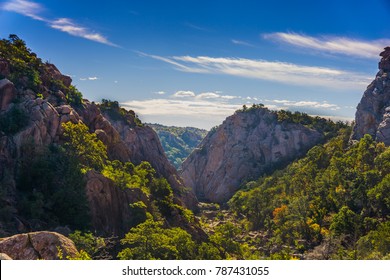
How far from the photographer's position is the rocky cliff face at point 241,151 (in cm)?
11612

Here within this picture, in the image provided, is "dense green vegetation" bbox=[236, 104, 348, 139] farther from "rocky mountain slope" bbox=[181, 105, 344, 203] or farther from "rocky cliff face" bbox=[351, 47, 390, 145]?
"rocky cliff face" bbox=[351, 47, 390, 145]

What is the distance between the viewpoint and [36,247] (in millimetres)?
20266

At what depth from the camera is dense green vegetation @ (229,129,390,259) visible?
45281mm

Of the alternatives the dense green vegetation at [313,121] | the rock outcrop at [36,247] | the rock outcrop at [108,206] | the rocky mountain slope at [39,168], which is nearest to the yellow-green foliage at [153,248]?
the rock outcrop at [36,247]

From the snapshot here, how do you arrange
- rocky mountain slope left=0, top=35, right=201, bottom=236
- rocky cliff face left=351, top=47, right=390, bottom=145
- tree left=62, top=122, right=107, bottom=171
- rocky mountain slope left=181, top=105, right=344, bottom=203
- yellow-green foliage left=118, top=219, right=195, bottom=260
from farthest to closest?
1. rocky mountain slope left=181, top=105, right=344, bottom=203
2. rocky cliff face left=351, top=47, right=390, bottom=145
3. tree left=62, top=122, right=107, bottom=171
4. rocky mountain slope left=0, top=35, right=201, bottom=236
5. yellow-green foliage left=118, top=219, right=195, bottom=260

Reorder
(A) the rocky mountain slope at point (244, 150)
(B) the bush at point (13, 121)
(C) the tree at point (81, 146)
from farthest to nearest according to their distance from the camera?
(A) the rocky mountain slope at point (244, 150) < (C) the tree at point (81, 146) < (B) the bush at point (13, 121)

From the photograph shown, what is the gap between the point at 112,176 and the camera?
45594 mm

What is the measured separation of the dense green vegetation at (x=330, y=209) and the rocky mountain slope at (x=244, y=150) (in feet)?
106

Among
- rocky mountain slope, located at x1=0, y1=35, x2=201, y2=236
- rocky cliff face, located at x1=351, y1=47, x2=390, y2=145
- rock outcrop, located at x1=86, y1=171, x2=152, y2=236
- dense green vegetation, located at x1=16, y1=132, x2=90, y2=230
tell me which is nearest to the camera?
rocky mountain slope, located at x1=0, y1=35, x2=201, y2=236

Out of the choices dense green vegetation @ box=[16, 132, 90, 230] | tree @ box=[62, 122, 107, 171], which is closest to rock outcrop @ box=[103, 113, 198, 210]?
tree @ box=[62, 122, 107, 171]

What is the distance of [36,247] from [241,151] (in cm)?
10728

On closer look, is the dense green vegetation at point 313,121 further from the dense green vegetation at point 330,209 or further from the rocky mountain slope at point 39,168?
the rocky mountain slope at point 39,168

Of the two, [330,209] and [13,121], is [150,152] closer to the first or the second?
[330,209]

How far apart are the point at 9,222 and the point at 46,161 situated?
9570 millimetres
